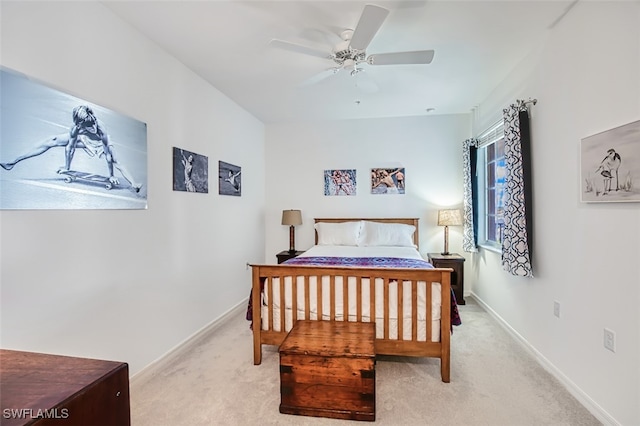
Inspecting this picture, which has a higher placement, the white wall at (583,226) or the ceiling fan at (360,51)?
the ceiling fan at (360,51)

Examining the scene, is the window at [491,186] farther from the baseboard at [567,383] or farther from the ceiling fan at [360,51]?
the ceiling fan at [360,51]

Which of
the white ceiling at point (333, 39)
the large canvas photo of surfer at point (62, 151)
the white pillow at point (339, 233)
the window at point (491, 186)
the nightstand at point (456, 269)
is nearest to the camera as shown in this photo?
the large canvas photo of surfer at point (62, 151)

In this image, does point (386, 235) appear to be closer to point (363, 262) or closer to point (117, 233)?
point (363, 262)

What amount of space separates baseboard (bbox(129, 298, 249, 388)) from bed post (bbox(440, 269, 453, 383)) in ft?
7.08

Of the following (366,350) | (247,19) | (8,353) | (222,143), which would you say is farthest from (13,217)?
(222,143)

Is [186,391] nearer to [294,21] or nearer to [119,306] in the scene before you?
[119,306]

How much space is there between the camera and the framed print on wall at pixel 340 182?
4699 millimetres

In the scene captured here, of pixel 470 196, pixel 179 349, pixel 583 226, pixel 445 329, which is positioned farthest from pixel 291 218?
pixel 583 226

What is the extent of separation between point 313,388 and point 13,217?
6.02 ft

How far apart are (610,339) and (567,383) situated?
59 cm

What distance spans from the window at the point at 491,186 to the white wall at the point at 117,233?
10.3 feet

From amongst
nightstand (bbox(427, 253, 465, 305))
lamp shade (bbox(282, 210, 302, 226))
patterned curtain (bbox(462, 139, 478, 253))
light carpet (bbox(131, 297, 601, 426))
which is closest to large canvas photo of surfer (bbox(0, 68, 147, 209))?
light carpet (bbox(131, 297, 601, 426))

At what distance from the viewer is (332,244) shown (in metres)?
4.30

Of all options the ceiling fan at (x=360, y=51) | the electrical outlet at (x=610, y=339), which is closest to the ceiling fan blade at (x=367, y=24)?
the ceiling fan at (x=360, y=51)
